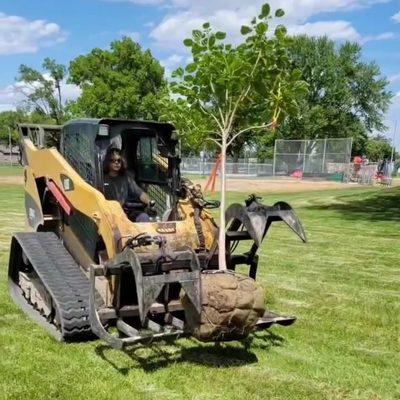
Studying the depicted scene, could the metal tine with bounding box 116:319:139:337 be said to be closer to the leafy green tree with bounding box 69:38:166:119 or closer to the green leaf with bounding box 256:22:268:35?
the green leaf with bounding box 256:22:268:35

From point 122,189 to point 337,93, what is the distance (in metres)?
71.7

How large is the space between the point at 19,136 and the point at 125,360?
3.77 m

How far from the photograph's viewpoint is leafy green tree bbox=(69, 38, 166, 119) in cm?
6550

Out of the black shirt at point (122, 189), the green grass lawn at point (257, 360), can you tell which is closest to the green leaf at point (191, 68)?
the black shirt at point (122, 189)

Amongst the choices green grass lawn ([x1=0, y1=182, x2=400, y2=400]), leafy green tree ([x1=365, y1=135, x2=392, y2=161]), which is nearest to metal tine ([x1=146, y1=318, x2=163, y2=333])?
green grass lawn ([x1=0, y1=182, x2=400, y2=400])

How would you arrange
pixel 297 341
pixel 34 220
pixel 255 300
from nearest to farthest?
pixel 255 300
pixel 297 341
pixel 34 220

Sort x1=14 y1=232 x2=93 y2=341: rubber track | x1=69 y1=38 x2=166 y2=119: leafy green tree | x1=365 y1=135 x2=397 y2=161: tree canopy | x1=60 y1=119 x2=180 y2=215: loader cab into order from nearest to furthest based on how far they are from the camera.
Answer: x1=14 y1=232 x2=93 y2=341: rubber track < x1=60 y1=119 x2=180 y2=215: loader cab < x1=69 y1=38 x2=166 y2=119: leafy green tree < x1=365 y1=135 x2=397 y2=161: tree canopy

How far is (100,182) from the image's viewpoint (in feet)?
19.7

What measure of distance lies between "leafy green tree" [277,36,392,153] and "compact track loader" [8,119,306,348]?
6714cm

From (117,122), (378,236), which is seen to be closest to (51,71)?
(378,236)

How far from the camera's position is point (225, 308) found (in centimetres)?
453

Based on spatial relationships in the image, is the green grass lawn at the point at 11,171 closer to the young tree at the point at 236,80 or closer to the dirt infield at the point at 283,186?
the dirt infield at the point at 283,186

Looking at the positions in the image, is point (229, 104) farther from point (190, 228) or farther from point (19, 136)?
point (19, 136)

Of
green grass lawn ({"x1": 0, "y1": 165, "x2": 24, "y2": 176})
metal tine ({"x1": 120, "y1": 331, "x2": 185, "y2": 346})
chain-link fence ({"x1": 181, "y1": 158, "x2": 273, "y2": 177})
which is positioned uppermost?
metal tine ({"x1": 120, "y1": 331, "x2": 185, "y2": 346})
